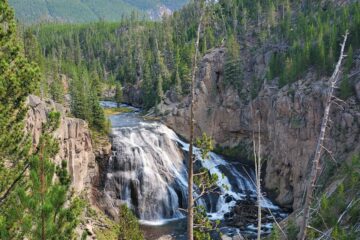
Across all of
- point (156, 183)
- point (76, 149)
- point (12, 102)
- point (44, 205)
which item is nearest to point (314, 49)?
point (156, 183)

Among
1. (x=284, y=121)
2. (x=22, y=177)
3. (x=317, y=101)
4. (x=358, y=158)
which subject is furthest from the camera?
(x=284, y=121)

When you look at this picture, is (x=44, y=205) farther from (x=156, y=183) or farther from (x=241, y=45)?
(x=241, y=45)

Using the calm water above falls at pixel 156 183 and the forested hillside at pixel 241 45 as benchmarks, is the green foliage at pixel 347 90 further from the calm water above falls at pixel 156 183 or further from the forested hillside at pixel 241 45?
the calm water above falls at pixel 156 183

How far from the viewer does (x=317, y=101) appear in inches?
1702

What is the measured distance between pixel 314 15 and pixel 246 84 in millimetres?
19383

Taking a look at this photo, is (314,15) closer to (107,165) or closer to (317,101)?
(317,101)

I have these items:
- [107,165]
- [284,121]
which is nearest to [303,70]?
[284,121]

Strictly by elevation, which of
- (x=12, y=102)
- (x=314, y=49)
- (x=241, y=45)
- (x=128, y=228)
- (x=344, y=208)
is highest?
(x=241, y=45)

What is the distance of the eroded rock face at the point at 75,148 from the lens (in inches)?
1344

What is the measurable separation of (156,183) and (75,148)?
1024cm

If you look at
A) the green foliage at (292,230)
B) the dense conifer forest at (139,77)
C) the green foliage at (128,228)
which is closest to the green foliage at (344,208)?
the dense conifer forest at (139,77)

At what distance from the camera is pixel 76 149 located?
125 feet

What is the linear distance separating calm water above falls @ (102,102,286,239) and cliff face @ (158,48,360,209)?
4159 millimetres

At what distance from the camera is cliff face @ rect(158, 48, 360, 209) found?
39469 mm
